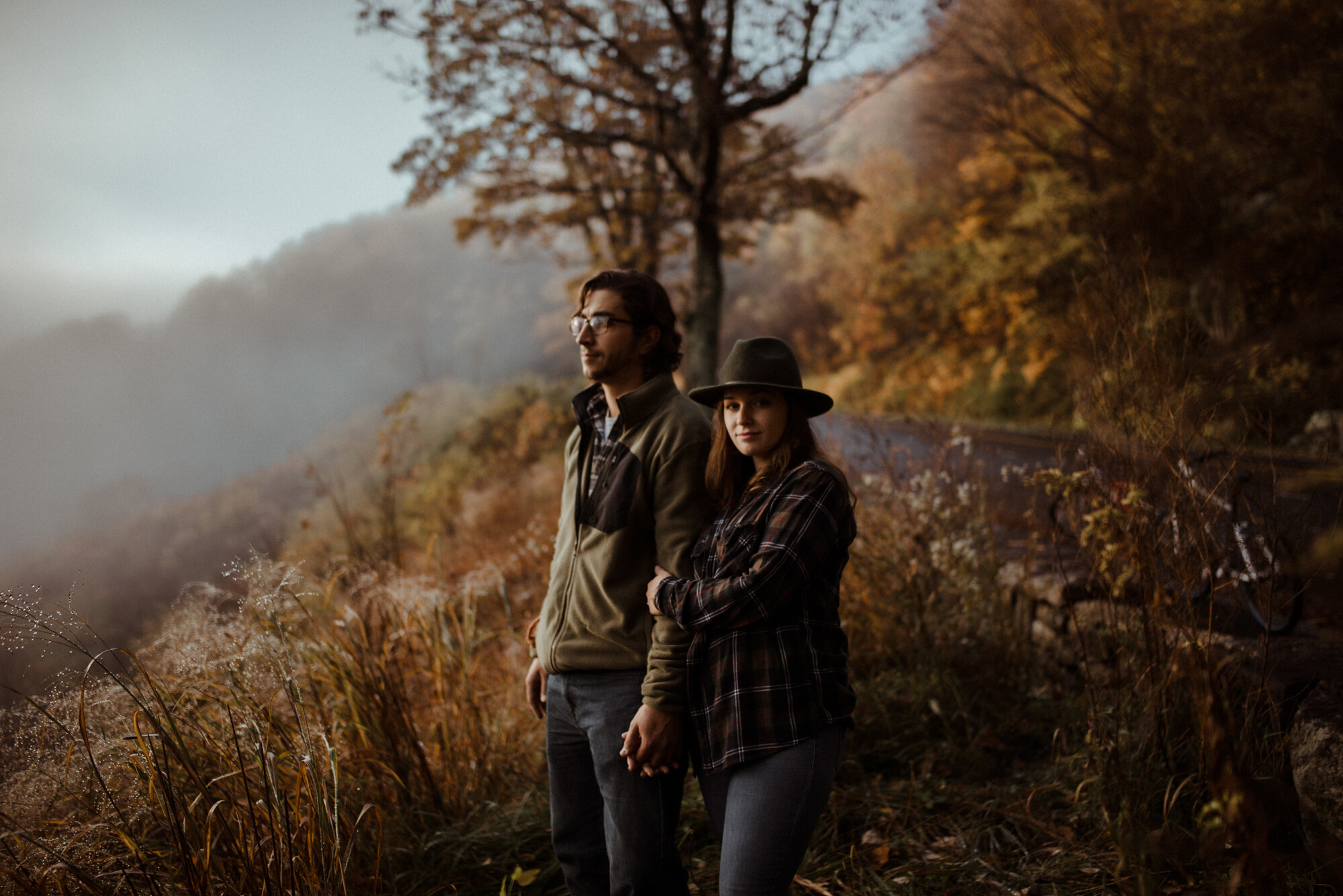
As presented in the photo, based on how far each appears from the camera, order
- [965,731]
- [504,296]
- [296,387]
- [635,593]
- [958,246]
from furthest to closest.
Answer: [504,296]
[296,387]
[958,246]
[965,731]
[635,593]

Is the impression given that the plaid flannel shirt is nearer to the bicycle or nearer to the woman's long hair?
the woman's long hair

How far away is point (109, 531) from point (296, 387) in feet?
69.4

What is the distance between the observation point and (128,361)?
99.4ft

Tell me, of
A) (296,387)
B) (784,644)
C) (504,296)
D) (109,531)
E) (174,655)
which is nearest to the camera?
(784,644)

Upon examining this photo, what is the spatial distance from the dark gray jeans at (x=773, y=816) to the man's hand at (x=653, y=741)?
0.17m

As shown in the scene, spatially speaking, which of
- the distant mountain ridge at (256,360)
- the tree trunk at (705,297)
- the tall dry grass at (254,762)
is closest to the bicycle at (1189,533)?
the tall dry grass at (254,762)

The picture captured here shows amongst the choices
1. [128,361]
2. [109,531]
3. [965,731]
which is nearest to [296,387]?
[128,361]

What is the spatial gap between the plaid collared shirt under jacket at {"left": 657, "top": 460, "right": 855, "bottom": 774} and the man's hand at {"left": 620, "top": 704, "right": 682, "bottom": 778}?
0.19ft

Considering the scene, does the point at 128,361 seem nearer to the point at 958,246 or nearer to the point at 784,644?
the point at 958,246

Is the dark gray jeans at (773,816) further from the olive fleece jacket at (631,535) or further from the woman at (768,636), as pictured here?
the olive fleece jacket at (631,535)

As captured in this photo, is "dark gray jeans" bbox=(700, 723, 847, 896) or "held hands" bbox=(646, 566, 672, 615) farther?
"held hands" bbox=(646, 566, 672, 615)

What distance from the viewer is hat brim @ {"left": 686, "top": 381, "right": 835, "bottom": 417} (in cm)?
163

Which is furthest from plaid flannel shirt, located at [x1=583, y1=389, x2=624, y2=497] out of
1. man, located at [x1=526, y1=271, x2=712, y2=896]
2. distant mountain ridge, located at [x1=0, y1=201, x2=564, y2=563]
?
distant mountain ridge, located at [x1=0, y1=201, x2=564, y2=563]

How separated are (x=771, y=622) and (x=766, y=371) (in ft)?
1.93
